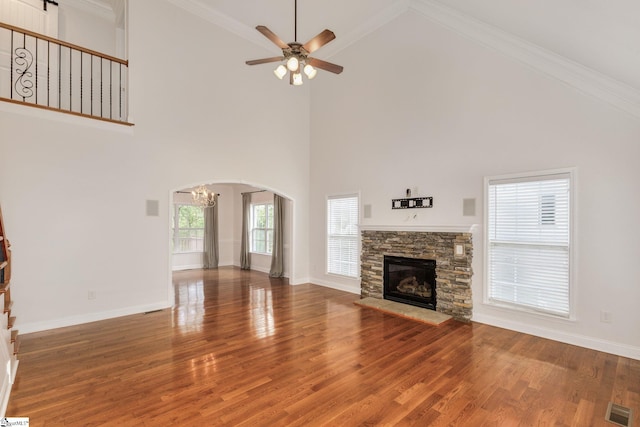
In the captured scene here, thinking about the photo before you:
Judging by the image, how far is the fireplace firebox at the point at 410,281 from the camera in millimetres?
5371

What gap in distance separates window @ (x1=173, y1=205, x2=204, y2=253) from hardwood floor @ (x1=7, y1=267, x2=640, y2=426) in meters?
5.40

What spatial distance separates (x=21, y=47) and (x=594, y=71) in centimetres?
847

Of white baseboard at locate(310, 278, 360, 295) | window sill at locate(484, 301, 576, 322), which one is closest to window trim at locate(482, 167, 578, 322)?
window sill at locate(484, 301, 576, 322)

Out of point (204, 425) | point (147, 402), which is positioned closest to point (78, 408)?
point (147, 402)

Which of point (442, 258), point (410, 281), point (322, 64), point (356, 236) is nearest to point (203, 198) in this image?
point (356, 236)

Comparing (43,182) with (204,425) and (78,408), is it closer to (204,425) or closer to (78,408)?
(78,408)

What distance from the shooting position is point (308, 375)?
311 cm

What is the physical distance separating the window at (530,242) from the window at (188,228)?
882 centimetres

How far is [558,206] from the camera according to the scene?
4078mm

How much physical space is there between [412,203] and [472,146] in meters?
1.38

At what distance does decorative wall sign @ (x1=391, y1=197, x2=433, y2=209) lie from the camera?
541cm

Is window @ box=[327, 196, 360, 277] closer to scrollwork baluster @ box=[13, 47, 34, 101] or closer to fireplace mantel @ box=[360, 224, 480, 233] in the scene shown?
fireplace mantel @ box=[360, 224, 480, 233]

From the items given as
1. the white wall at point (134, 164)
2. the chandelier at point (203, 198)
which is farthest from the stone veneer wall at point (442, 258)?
the chandelier at point (203, 198)

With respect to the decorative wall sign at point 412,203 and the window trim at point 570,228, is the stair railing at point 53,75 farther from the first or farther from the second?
the window trim at point 570,228
